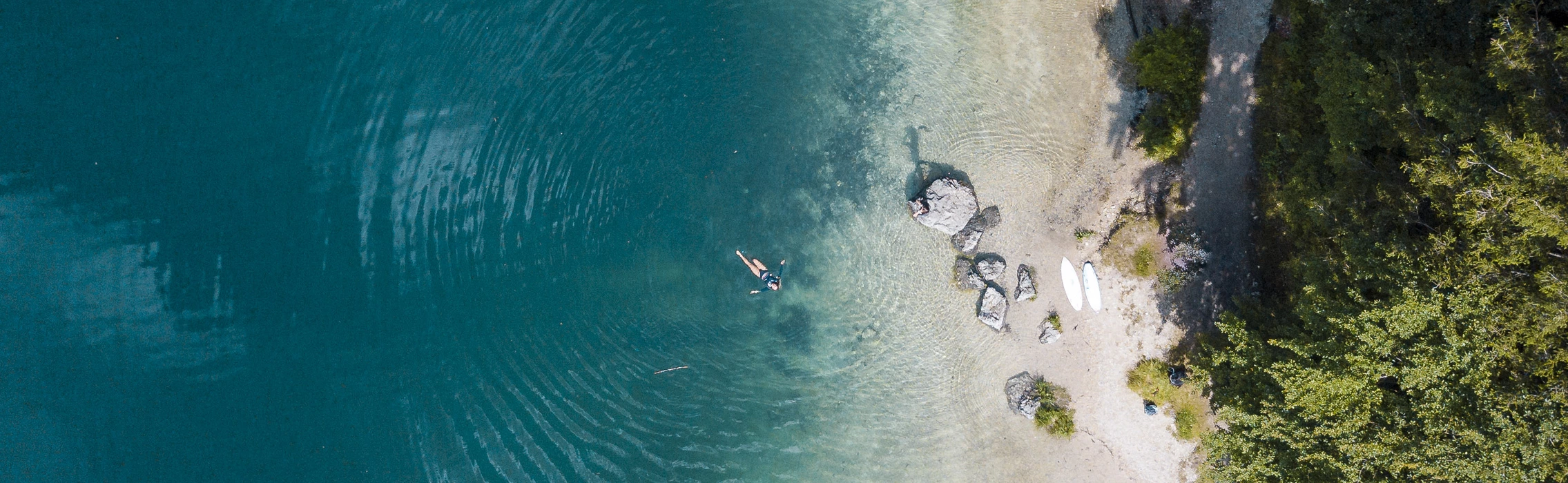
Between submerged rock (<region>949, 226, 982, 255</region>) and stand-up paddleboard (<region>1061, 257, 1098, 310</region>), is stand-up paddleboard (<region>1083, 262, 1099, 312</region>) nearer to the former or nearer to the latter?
stand-up paddleboard (<region>1061, 257, 1098, 310</region>)

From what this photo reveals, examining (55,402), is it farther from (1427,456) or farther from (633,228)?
(1427,456)

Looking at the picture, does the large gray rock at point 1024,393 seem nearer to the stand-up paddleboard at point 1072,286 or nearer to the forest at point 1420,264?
the stand-up paddleboard at point 1072,286

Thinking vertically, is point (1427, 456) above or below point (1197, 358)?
below

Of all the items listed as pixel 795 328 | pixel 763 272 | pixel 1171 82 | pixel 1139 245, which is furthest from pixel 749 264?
pixel 1171 82


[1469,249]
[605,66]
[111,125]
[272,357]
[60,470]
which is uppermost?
[605,66]

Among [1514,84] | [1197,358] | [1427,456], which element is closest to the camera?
[1514,84]

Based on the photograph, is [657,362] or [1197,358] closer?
[1197,358]

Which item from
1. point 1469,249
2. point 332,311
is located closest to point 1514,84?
point 1469,249
